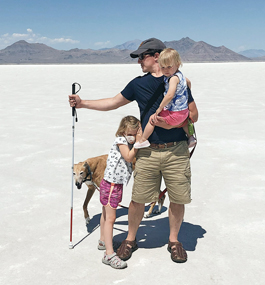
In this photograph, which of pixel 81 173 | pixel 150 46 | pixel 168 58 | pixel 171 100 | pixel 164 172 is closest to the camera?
pixel 168 58

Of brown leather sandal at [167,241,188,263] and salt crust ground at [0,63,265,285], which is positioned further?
brown leather sandal at [167,241,188,263]

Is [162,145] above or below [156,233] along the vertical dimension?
above

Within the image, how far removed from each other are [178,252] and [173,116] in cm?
150

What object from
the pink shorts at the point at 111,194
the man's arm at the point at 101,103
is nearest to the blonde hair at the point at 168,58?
the man's arm at the point at 101,103

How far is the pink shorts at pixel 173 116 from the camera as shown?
3.55 m

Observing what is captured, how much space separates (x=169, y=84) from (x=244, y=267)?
2065 millimetres

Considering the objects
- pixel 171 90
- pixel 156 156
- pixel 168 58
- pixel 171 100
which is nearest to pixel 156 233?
pixel 156 156

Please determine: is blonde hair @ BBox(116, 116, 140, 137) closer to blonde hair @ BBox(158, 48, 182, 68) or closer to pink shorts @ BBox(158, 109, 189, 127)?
pink shorts @ BBox(158, 109, 189, 127)

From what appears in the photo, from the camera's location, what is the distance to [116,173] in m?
3.88

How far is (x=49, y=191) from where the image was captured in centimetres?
596

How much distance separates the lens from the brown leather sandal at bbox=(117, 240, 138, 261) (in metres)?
3.95

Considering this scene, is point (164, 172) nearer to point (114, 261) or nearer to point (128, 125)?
point (128, 125)

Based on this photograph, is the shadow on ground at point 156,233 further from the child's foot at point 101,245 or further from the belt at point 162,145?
the belt at point 162,145

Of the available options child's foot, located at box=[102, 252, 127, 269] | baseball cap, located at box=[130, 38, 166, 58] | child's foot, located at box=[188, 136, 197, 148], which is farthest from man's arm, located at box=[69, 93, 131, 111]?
child's foot, located at box=[102, 252, 127, 269]
